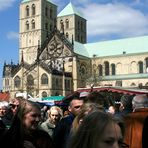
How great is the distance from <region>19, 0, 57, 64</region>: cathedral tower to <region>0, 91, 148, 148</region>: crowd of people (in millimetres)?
65062

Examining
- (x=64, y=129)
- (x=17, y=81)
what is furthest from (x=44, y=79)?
(x=64, y=129)

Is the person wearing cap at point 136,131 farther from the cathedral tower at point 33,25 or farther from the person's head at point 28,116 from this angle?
the cathedral tower at point 33,25

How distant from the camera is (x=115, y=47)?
6906 cm

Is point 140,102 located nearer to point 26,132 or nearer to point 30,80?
point 26,132

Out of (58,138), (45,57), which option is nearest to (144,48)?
(45,57)

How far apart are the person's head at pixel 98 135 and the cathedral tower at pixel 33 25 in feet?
224

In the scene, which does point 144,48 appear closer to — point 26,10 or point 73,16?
point 73,16

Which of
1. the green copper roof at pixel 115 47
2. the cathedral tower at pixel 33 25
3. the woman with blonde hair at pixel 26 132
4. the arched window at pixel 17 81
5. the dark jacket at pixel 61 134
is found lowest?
the dark jacket at pixel 61 134

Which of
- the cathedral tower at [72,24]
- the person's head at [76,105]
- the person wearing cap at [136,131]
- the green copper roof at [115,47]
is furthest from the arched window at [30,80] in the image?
the person wearing cap at [136,131]

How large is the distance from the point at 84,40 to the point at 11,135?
3135 inches

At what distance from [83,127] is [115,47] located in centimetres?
6754

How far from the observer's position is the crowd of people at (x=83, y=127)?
2.15 m

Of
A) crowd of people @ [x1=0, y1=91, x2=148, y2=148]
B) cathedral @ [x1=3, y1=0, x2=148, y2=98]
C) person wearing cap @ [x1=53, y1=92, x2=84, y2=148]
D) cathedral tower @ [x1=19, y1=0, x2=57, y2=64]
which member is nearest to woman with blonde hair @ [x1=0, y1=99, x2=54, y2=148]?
crowd of people @ [x1=0, y1=91, x2=148, y2=148]

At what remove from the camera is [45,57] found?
65.6 metres
